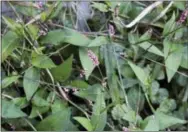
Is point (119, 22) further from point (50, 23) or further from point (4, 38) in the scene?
point (4, 38)

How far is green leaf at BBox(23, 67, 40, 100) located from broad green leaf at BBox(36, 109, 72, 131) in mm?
84

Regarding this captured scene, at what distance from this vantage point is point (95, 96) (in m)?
1.24

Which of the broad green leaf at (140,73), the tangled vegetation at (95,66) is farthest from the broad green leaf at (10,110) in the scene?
the broad green leaf at (140,73)

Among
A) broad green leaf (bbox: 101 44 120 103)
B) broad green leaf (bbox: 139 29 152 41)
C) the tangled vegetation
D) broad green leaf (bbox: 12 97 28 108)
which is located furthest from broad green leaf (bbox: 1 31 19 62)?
broad green leaf (bbox: 139 29 152 41)

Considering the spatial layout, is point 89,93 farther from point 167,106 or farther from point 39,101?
point 167,106

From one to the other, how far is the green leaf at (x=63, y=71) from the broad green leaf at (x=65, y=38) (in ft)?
0.24

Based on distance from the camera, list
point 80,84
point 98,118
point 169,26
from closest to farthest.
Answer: point 98,118 → point 80,84 → point 169,26

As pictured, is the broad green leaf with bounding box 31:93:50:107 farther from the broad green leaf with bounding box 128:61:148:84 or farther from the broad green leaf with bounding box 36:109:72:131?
the broad green leaf with bounding box 128:61:148:84

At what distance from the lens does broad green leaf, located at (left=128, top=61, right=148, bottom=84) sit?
1.30 m

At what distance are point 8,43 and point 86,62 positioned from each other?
0.23 metres

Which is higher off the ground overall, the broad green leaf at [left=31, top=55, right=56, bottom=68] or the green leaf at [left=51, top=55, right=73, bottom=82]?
the broad green leaf at [left=31, top=55, right=56, bottom=68]

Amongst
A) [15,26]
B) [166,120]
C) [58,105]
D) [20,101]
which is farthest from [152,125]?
[15,26]

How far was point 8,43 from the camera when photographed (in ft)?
4.16

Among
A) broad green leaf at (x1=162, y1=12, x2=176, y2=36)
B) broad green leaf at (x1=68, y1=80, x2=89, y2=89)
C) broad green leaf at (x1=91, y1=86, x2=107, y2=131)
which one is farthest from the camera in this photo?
broad green leaf at (x1=162, y1=12, x2=176, y2=36)
